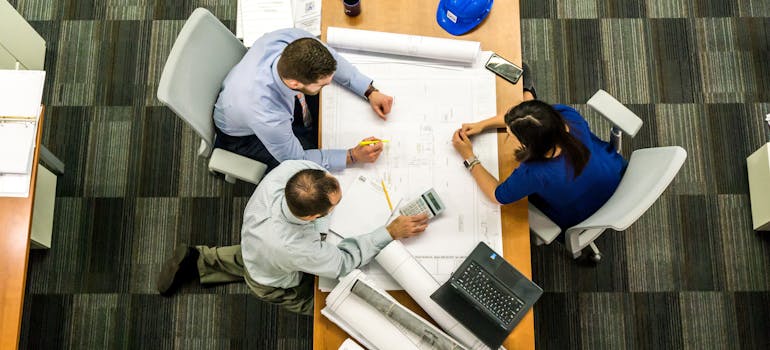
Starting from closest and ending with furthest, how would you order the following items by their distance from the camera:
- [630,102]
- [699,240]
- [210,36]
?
A: [210,36], [699,240], [630,102]

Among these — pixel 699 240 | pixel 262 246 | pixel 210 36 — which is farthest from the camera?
pixel 699 240

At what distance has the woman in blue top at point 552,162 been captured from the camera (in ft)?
5.27

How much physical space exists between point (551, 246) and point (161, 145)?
1923mm

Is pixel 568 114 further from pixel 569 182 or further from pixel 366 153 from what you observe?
pixel 366 153

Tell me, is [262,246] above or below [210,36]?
below

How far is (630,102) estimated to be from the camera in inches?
109

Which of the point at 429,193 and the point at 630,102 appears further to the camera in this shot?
the point at 630,102

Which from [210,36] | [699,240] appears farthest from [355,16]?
[699,240]

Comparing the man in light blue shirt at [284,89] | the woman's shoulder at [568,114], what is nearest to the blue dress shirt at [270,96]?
the man in light blue shirt at [284,89]

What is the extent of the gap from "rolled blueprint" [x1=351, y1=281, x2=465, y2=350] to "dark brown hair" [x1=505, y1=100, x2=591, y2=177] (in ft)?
1.86

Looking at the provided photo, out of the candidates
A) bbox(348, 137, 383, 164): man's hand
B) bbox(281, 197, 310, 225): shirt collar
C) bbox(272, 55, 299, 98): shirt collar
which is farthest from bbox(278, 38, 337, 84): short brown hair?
bbox(281, 197, 310, 225): shirt collar

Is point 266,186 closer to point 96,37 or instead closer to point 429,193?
point 429,193

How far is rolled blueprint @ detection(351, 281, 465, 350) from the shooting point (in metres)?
1.52

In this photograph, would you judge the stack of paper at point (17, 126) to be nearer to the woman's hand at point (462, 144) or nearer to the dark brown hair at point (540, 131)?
the woman's hand at point (462, 144)
